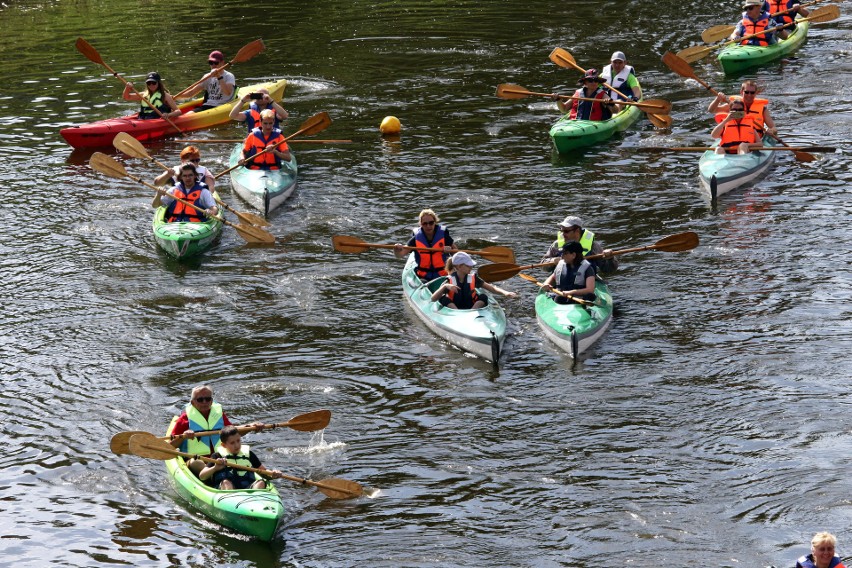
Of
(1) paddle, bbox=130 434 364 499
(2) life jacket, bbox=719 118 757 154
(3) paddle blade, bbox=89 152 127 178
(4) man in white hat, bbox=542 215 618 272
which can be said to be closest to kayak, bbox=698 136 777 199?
(2) life jacket, bbox=719 118 757 154

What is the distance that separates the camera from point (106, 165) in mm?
19344

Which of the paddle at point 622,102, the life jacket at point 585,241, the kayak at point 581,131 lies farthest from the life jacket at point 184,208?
the paddle at point 622,102

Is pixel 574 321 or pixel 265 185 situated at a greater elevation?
pixel 265 185

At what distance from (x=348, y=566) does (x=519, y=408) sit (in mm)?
3355

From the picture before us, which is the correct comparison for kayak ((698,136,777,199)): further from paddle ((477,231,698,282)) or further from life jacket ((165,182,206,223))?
life jacket ((165,182,206,223))

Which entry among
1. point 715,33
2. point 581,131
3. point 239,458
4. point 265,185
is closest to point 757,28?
point 715,33

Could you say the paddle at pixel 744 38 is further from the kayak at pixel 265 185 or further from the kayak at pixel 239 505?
the kayak at pixel 239 505

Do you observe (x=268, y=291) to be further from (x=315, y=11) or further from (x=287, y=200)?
(x=315, y=11)

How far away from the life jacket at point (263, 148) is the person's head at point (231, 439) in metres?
9.57

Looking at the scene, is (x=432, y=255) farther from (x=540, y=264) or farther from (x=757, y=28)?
(x=757, y=28)

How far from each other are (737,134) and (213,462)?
39.6 ft

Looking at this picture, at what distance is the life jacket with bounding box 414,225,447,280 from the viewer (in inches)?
628

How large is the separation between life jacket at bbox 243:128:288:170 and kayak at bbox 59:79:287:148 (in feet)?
12.8

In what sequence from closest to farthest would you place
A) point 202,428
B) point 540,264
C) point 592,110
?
point 202,428, point 540,264, point 592,110
